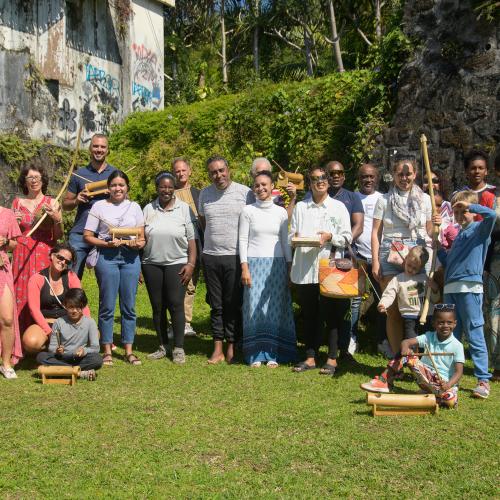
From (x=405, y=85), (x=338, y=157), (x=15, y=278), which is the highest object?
(x=405, y=85)

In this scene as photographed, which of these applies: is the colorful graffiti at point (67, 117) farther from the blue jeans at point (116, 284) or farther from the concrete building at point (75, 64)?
the blue jeans at point (116, 284)

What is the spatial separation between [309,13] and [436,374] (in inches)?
957

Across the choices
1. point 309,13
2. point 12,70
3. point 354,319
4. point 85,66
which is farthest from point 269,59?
point 354,319

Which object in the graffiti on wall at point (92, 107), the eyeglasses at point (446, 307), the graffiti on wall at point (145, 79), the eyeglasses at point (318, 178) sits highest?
the graffiti on wall at point (145, 79)

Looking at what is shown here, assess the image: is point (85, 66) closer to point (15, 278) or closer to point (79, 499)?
point (15, 278)

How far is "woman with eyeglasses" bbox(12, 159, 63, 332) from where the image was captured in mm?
7000

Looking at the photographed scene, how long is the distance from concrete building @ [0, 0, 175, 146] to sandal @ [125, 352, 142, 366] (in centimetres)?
810

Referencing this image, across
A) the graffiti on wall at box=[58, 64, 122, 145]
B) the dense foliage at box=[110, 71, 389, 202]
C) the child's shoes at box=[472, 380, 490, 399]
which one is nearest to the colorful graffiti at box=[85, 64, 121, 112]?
the graffiti on wall at box=[58, 64, 122, 145]

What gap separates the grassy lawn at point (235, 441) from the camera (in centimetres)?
392

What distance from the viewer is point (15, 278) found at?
7090 millimetres

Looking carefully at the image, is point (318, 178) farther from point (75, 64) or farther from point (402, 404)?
point (75, 64)

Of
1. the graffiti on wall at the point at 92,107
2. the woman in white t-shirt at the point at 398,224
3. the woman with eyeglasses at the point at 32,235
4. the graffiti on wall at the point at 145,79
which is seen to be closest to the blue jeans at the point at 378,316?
the woman in white t-shirt at the point at 398,224

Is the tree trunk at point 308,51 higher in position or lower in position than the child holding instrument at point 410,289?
higher

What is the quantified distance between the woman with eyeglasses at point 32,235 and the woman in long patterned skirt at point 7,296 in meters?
0.38
